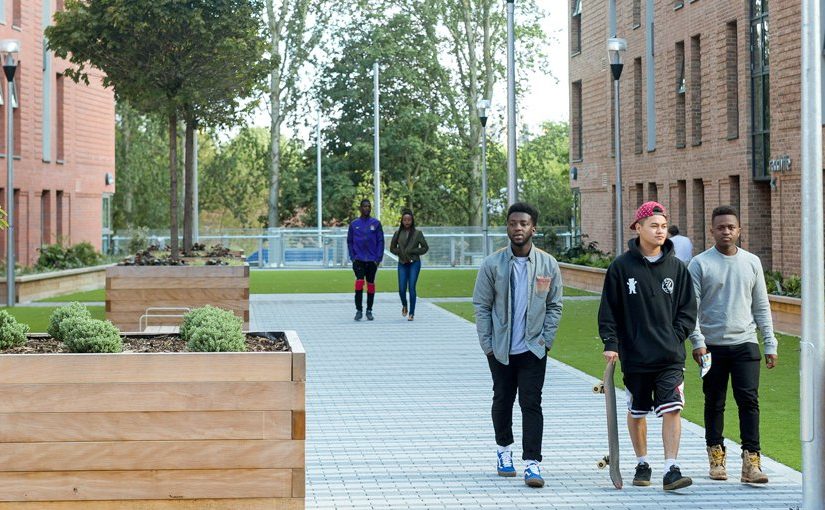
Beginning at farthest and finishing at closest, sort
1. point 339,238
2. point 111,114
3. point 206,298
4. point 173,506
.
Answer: point 339,238, point 111,114, point 206,298, point 173,506

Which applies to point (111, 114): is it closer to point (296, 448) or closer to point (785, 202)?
point (785, 202)

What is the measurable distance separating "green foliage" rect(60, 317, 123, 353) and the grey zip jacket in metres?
2.38

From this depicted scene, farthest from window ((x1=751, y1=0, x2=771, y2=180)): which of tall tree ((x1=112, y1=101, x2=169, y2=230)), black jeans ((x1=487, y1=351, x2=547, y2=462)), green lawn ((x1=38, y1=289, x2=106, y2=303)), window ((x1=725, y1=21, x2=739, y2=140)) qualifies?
tall tree ((x1=112, y1=101, x2=169, y2=230))

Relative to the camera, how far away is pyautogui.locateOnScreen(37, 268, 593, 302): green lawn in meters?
33.2

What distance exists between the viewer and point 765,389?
14.0 metres

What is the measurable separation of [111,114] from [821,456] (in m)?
41.9

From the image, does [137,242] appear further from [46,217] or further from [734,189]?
[734,189]

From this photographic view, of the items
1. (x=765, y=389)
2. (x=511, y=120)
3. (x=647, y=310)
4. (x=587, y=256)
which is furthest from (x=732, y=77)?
(x=647, y=310)

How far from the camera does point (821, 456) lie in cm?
759

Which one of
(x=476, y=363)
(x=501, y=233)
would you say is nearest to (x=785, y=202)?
(x=476, y=363)

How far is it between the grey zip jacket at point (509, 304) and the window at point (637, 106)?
1106 inches

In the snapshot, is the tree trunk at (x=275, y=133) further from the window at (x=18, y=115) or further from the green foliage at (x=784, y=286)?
the green foliage at (x=784, y=286)

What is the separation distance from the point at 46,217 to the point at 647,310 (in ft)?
108

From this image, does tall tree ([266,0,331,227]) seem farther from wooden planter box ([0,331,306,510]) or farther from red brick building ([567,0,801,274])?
wooden planter box ([0,331,306,510])
